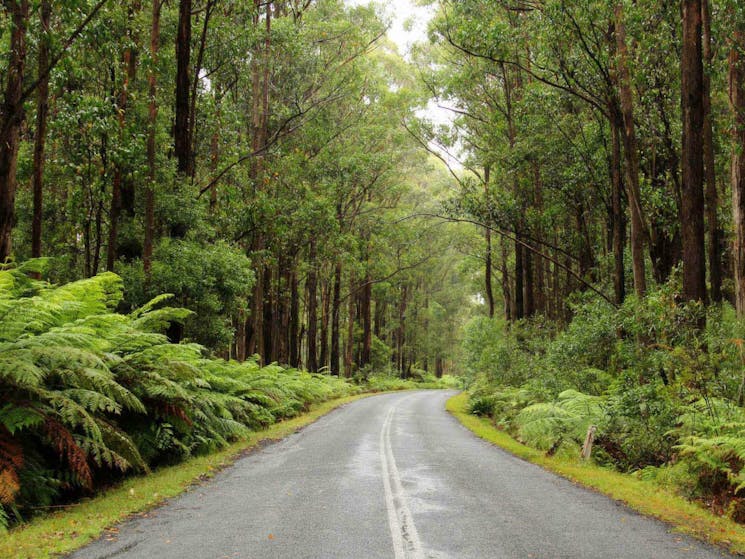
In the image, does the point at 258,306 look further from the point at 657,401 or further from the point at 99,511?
the point at 99,511

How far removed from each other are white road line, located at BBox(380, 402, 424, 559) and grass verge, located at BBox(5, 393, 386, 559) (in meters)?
3.03

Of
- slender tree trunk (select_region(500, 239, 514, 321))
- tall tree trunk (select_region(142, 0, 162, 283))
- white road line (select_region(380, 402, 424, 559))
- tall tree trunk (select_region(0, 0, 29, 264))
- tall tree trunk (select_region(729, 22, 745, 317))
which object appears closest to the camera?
white road line (select_region(380, 402, 424, 559))

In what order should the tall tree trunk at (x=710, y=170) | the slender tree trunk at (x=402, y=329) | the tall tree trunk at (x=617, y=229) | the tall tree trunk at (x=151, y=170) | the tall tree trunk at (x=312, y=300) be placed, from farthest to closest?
the slender tree trunk at (x=402, y=329)
the tall tree trunk at (x=312, y=300)
the tall tree trunk at (x=617, y=229)
the tall tree trunk at (x=710, y=170)
the tall tree trunk at (x=151, y=170)

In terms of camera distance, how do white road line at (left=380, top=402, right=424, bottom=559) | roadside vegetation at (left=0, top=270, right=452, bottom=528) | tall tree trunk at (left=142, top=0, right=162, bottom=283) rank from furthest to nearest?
1. tall tree trunk at (left=142, top=0, right=162, bottom=283)
2. roadside vegetation at (left=0, top=270, right=452, bottom=528)
3. white road line at (left=380, top=402, right=424, bottom=559)

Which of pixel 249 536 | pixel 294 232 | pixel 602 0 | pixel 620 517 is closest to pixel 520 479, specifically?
pixel 620 517

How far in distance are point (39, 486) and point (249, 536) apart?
2.77 m

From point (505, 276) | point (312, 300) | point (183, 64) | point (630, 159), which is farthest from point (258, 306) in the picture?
point (505, 276)

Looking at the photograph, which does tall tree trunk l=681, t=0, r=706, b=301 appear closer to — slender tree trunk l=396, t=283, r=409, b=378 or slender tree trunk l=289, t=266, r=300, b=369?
slender tree trunk l=289, t=266, r=300, b=369

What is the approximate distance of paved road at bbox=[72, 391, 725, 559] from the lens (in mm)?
5801

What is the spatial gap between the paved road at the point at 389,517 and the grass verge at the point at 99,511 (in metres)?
0.28

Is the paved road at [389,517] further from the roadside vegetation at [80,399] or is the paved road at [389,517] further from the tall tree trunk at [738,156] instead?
the tall tree trunk at [738,156]

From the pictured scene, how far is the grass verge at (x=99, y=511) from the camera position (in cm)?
572

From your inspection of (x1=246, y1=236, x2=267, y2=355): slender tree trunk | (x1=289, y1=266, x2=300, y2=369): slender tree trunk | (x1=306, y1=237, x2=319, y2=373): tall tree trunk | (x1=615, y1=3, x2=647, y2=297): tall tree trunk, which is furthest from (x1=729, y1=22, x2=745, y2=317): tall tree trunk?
(x1=289, y1=266, x2=300, y2=369): slender tree trunk

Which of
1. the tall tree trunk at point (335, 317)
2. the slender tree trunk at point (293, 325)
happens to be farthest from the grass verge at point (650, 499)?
the tall tree trunk at point (335, 317)
